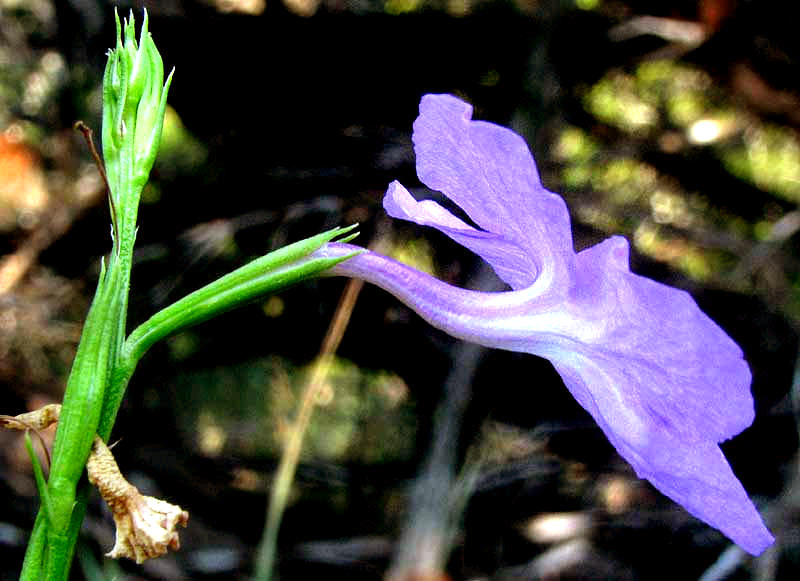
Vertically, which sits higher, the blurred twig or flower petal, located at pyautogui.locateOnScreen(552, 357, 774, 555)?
flower petal, located at pyautogui.locateOnScreen(552, 357, 774, 555)

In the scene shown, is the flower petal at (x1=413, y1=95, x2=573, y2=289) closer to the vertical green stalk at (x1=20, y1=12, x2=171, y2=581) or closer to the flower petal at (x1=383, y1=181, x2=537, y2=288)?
the flower petal at (x1=383, y1=181, x2=537, y2=288)

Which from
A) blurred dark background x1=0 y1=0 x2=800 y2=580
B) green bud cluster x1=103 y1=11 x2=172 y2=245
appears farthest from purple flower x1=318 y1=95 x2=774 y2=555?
blurred dark background x1=0 y1=0 x2=800 y2=580

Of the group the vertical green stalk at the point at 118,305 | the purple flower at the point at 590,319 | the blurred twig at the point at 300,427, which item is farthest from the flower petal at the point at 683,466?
the blurred twig at the point at 300,427

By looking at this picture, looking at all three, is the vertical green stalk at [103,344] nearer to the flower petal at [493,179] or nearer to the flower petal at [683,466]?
the flower petal at [493,179]

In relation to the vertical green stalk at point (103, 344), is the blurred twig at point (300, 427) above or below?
below

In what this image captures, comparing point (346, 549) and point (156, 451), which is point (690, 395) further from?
point (156, 451)

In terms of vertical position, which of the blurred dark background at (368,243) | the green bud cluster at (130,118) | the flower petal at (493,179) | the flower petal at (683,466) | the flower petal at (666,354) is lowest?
the blurred dark background at (368,243)

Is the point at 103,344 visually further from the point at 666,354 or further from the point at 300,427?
the point at 300,427

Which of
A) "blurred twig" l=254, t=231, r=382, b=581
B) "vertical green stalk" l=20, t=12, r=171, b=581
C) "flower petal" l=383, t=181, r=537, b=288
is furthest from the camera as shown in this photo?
"blurred twig" l=254, t=231, r=382, b=581
